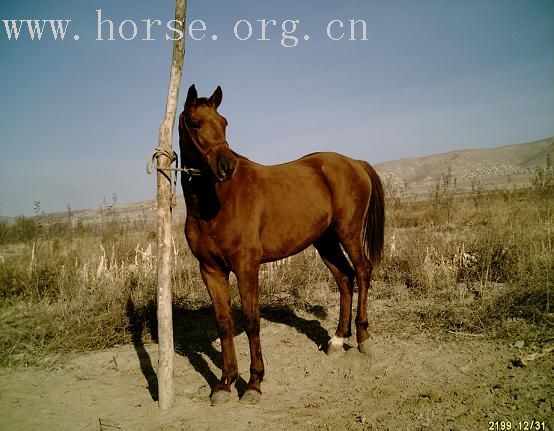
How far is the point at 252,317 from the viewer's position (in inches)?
134

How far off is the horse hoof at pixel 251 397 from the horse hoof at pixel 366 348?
4.67ft

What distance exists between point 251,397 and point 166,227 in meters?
1.72

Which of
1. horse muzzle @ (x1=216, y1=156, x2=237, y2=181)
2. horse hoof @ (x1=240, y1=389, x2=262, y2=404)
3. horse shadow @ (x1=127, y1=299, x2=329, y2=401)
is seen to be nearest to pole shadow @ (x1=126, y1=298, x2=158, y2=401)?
horse shadow @ (x1=127, y1=299, x2=329, y2=401)

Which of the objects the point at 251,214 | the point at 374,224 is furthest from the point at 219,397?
the point at 374,224

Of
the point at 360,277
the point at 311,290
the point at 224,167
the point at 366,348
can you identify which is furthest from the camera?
the point at 311,290

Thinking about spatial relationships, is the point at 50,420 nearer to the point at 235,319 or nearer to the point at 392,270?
the point at 235,319

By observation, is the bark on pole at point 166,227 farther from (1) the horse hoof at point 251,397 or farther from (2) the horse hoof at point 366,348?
(2) the horse hoof at point 366,348

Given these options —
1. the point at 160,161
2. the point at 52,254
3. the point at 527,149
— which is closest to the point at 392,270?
the point at 160,161

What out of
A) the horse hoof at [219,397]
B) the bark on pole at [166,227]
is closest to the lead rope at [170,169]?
the bark on pole at [166,227]

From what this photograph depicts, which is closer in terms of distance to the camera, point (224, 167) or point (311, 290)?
point (224, 167)

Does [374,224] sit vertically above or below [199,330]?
above

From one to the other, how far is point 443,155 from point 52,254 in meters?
114

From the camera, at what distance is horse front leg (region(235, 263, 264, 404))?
332 cm

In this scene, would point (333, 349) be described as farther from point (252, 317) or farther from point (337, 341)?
point (252, 317)
